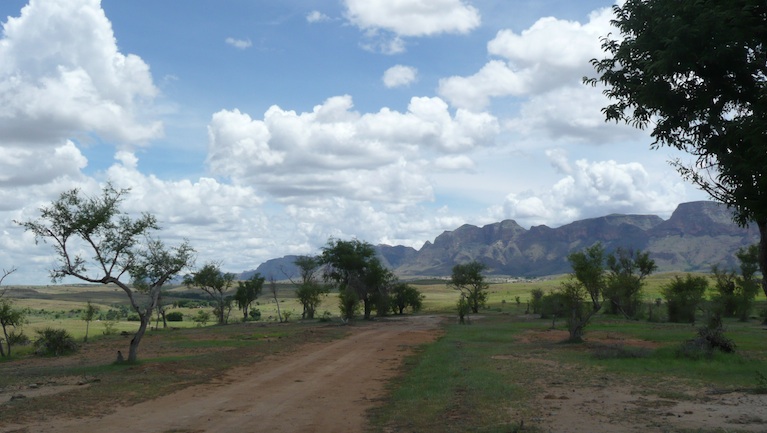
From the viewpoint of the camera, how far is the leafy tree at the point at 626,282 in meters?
59.7

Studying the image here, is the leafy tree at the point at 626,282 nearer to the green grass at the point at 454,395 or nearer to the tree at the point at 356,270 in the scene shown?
Answer: the tree at the point at 356,270

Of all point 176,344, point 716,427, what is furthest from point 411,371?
point 176,344

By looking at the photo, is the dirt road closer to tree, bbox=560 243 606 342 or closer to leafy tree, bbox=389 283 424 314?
tree, bbox=560 243 606 342

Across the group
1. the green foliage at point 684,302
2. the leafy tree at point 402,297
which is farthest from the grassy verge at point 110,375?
the leafy tree at point 402,297

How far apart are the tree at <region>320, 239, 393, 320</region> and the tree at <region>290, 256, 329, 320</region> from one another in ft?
6.75

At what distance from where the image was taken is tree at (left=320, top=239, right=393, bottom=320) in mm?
75125

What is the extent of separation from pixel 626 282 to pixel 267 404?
5255 cm

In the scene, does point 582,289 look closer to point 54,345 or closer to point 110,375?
point 110,375

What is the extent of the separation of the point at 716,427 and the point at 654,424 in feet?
3.63

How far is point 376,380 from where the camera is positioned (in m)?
21.1

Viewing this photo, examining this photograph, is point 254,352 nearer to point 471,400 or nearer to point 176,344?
point 176,344

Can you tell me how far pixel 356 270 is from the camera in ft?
250

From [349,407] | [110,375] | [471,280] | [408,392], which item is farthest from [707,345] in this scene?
[471,280]

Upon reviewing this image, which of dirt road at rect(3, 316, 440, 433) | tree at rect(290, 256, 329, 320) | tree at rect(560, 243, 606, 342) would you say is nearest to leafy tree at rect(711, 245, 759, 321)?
tree at rect(560, 243, 606, 342)
